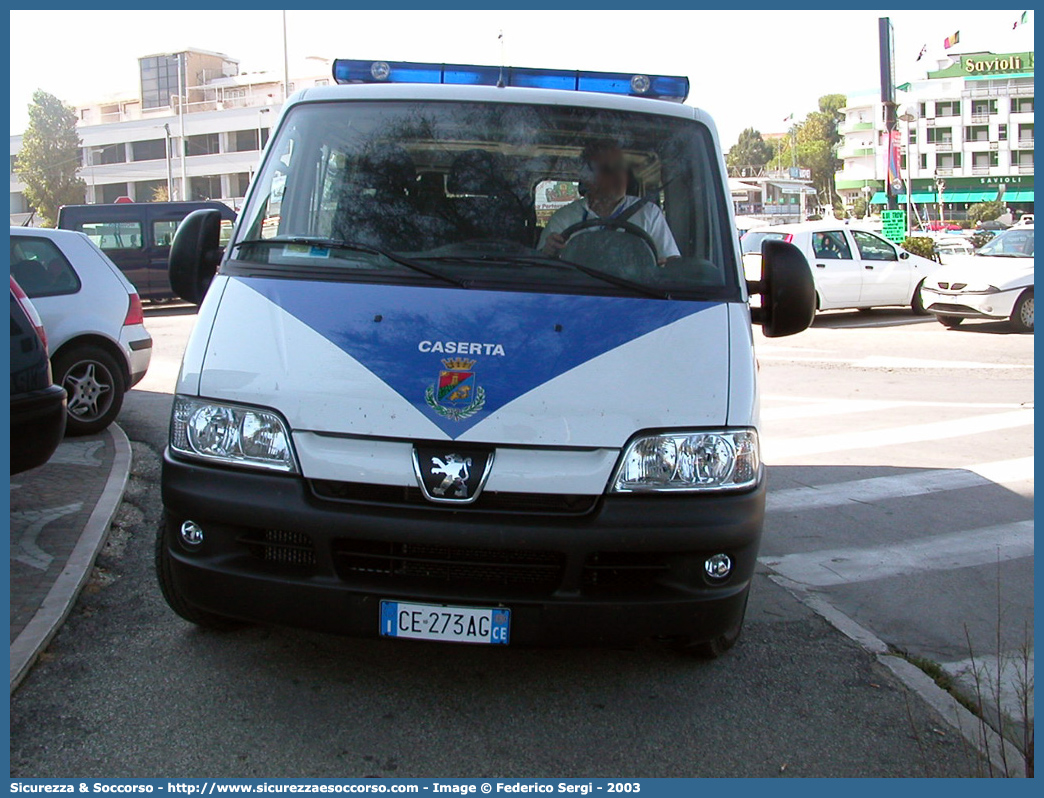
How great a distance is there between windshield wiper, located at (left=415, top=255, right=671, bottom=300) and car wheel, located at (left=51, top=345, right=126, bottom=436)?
548 cm

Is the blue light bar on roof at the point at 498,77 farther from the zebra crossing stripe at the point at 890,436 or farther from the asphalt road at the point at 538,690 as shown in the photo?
the zebra crossing stripe at the point at 890,436

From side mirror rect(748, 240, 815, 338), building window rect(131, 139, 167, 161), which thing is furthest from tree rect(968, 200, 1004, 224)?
side mirror rect(748, 240, 815, 338)

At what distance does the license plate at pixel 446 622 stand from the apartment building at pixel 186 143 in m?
75.3

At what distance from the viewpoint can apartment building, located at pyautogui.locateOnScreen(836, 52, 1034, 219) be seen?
→ 99.2 meters

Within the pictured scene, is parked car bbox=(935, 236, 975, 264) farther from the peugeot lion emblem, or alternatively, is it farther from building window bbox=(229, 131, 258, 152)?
building window bbox=(229, 131, 258, 152)

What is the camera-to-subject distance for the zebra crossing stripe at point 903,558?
18.9 ft

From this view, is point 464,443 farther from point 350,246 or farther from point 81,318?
point 81,318

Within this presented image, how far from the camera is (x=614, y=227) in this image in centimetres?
452

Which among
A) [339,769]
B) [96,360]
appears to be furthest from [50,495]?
[339,769]

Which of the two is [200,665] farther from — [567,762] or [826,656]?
[826,656]

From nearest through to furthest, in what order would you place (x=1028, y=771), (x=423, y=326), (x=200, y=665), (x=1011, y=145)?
(x=1028, y=771) → (x=423, y=326) → (x=200, y=665) → (x=1011, y=145)

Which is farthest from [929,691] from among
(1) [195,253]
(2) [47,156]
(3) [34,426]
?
(2) [47,156]

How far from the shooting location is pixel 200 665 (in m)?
4.18

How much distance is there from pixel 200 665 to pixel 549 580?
146cm
